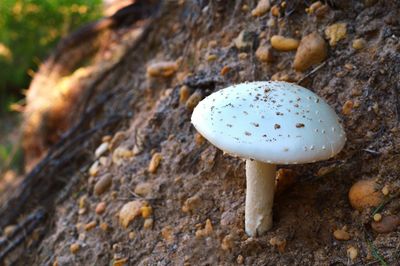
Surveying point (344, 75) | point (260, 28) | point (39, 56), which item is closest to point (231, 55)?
point (260, 28)

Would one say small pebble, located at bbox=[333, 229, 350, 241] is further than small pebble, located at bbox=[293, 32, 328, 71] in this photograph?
No

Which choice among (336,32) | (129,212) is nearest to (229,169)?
(129,212)

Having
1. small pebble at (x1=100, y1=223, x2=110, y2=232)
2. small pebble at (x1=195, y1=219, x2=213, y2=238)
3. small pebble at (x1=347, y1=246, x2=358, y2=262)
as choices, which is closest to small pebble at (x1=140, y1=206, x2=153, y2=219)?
small pebble at (x1=100, y1=223, x2=110, y2=232)

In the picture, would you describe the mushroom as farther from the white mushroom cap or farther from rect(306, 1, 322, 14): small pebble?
rect(306, 1, 322, 14): small pebble

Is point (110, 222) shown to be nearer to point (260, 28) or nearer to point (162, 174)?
point (162, 174)

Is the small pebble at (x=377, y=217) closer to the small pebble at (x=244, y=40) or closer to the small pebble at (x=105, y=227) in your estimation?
the small pebble at (x=244, y=40)

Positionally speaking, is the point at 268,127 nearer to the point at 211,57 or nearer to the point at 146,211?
the point at 146,211
